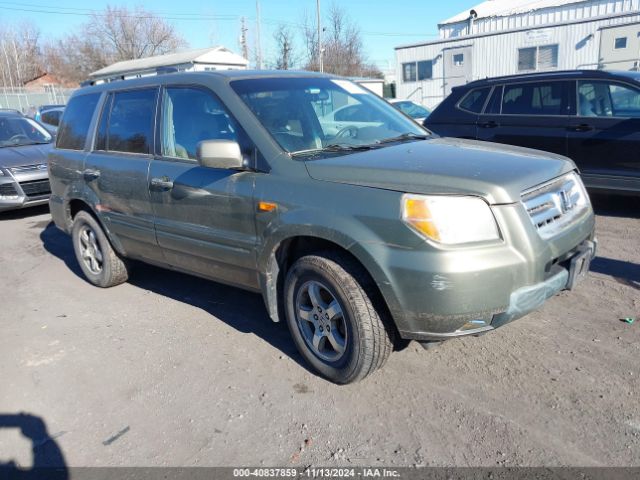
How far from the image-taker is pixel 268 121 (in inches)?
139

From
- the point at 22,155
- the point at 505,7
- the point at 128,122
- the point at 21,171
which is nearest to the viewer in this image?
the point at 128,122

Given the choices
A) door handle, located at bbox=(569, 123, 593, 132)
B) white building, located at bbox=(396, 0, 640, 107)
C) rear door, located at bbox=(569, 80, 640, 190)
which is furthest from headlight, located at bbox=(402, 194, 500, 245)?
white building, located at bbox=(396, 0, 640, 107)

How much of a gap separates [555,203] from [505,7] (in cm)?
3663

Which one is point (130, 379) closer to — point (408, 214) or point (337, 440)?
point (337, 440)

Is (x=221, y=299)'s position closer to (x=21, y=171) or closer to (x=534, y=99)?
(x=534, y=99)

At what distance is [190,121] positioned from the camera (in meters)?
3.94

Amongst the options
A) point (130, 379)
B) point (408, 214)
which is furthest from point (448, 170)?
point (130, 379)

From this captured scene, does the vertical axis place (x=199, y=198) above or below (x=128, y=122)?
below

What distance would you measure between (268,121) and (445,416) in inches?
83.4

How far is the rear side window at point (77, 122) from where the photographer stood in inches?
199

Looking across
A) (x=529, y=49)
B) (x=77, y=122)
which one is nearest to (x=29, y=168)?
(x=77, y=122)

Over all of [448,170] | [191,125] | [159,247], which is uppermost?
[191,125]

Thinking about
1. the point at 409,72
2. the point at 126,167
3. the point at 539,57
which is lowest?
the point at 126,167

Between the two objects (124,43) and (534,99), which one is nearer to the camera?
(534,99)
